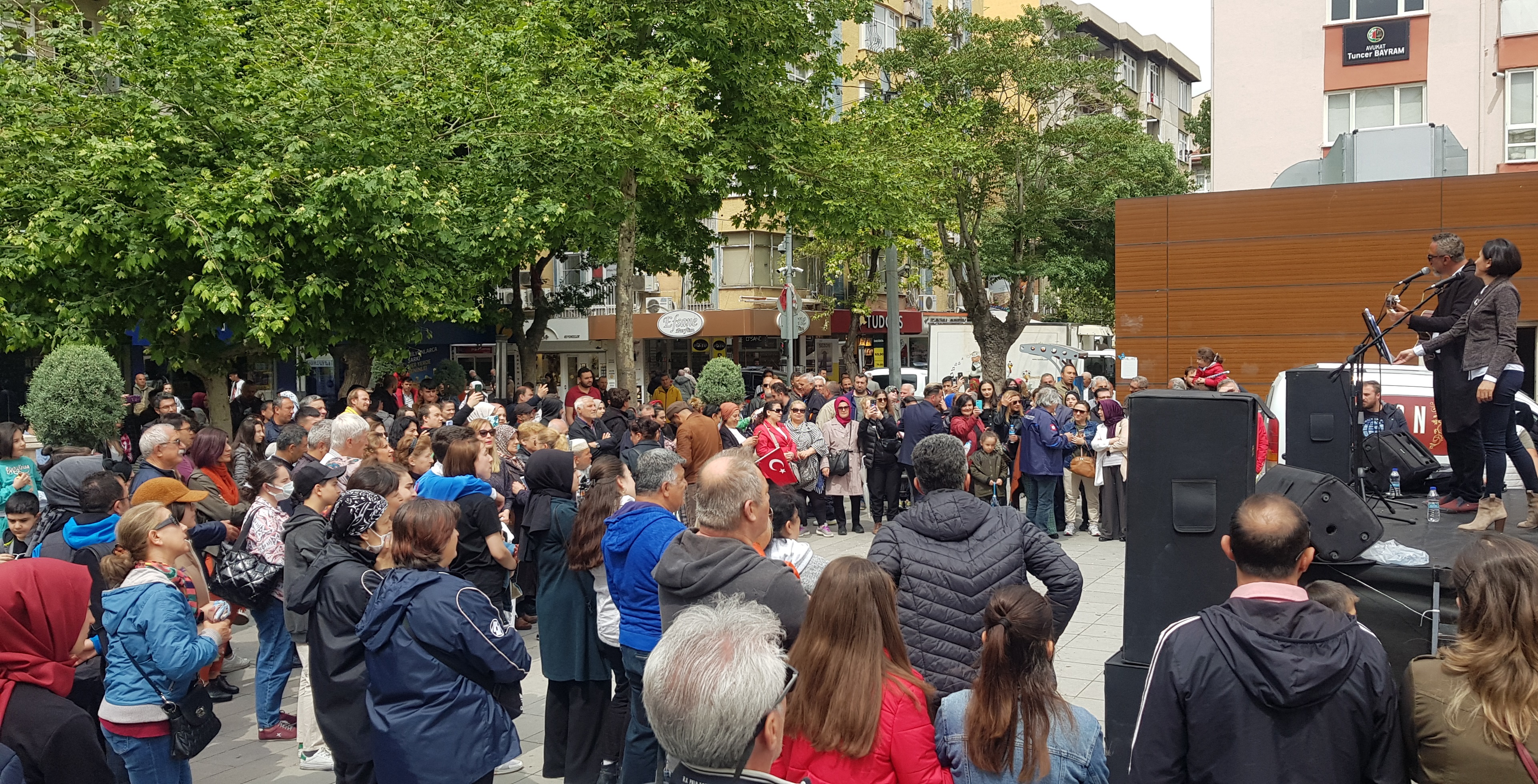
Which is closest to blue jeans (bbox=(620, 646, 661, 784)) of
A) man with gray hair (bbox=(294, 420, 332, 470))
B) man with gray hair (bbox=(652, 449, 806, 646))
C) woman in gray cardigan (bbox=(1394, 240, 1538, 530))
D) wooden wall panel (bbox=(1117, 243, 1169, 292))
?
man with gray hair (bbox=(652, 449, 806, 646))

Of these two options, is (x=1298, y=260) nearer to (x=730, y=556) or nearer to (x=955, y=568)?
(x=955, y=568)

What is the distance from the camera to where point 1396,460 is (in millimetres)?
7609

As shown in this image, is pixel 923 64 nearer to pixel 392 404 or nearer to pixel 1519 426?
pixel 392 404

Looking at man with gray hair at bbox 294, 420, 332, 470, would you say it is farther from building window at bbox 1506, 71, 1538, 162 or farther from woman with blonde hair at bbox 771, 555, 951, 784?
building window at bbox 1506, 71, 1538, 162

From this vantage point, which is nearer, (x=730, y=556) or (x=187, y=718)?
(x=730, y=556)

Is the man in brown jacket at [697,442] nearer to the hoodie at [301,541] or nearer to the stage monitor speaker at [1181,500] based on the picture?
the hoodie at [301,541]

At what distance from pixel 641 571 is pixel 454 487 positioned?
2073mm

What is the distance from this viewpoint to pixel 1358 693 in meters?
2.90

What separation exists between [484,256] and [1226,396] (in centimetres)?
1406

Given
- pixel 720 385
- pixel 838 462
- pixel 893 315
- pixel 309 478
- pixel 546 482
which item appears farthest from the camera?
pixel 893 315

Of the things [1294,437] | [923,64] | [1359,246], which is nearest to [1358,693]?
[1294,437]

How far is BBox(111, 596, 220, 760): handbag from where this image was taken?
4445mm

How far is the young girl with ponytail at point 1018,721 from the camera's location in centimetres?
Result: 299

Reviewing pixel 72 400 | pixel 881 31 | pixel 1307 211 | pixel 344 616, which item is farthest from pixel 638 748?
pixel 881 31
